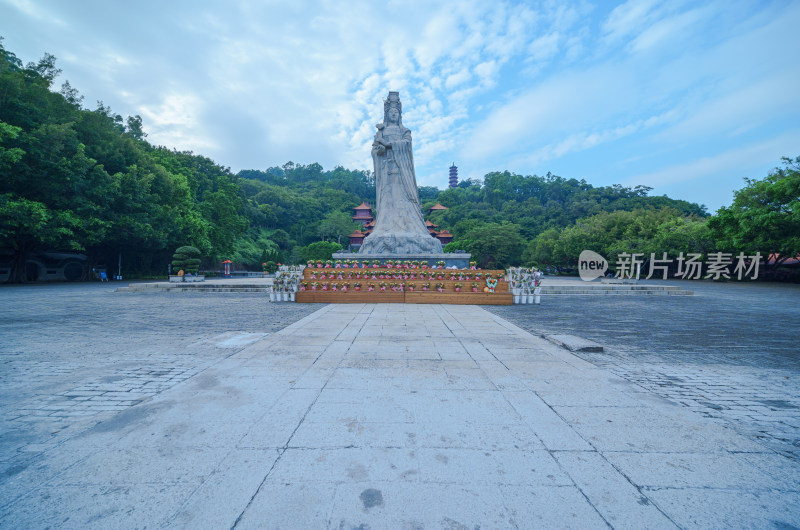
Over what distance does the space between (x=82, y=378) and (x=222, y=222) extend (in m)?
33.9

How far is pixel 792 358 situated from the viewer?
5.33 metres

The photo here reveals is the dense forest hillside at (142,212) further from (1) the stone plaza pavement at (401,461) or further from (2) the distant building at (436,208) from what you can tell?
(2) the distant building at (436,208)

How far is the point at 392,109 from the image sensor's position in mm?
21375

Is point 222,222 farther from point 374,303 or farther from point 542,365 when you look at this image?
point 542,365

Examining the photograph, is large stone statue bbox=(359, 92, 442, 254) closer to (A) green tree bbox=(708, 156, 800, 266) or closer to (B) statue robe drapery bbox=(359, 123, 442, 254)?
(B) statue robe drapery bbox=(359, 123, 442, 254)

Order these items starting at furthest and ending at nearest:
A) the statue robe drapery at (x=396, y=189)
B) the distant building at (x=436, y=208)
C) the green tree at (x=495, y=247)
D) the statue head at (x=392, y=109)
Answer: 1. the distant building at (x=436, y=208)
2. the green tree at (x=495, y=247)
3. the statue head at (x=392, y=109)
4. the statue robe drapery at (x=396, y=189)

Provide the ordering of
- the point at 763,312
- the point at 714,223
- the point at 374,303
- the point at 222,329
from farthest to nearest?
1. the point at 714,223
2. the point at 374,303
3. the point at 763,312
4. the point at 222,329

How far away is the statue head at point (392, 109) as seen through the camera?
21391 millimetres

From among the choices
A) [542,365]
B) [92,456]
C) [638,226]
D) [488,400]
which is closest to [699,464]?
[488,400]

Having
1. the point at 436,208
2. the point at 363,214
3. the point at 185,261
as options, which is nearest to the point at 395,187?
the point at 185,261

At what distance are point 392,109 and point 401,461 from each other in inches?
861

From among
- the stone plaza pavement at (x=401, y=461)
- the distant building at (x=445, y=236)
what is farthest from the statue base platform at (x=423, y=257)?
the distant building at (x=445, y=236)

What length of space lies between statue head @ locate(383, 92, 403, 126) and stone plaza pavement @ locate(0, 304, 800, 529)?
2005 cm

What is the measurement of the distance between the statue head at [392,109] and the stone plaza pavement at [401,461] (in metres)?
20.1
